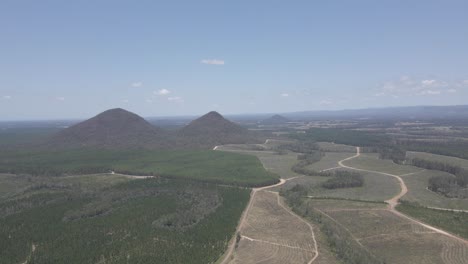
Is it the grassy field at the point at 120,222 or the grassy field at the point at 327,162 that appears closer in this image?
the grassy field at the point at 120,222

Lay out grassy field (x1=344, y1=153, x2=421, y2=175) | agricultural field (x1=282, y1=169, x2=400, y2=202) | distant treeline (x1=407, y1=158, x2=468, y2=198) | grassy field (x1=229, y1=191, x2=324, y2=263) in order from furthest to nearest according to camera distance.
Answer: grassy field (x1=344, y1=153, x2=421, y2=175) → agricultural field (x1=282, y1=169, x2=400, y2=202) → distant treeline (x1=407, y1=158, x2=468, y2=198) → grassy field (x1=229, y1=191, x2=324, y2=263)

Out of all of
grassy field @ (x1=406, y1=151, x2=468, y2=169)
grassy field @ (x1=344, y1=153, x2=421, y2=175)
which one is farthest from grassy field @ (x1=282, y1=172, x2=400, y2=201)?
grassy field @ (x1=406, y1=151, x2=468, y2=169)

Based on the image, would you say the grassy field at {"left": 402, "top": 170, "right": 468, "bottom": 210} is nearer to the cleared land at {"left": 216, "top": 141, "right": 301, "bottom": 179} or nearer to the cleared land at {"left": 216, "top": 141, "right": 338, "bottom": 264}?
the cleared land at {"left": 216, "top": 141, "right": 338, "bottom": 264}

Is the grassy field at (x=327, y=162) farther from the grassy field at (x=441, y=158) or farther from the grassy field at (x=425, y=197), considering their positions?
the grassy field at (x=425, y=197)

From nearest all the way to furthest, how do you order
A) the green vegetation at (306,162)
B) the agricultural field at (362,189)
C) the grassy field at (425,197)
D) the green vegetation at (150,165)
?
the grassy field at (425,197) → the agricultural field at (362,189) → the green vegetation at (150,165) → the green vegetation at (306,162)

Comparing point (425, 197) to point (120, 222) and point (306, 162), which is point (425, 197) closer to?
point (306, 162)

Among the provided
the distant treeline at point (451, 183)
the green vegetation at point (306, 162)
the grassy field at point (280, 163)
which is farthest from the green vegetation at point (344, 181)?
the distant treeline at point (451, 183)
